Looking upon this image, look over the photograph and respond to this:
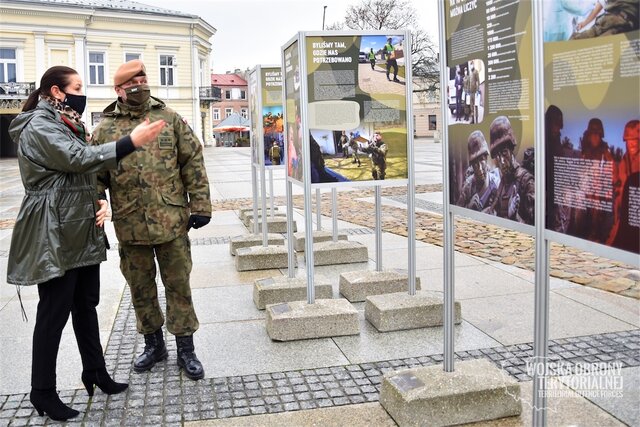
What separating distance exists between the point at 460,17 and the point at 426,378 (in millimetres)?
1865

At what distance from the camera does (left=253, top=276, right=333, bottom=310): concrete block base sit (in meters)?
5.58

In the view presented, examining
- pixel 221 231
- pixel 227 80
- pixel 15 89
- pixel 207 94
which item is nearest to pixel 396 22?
pixel 207 94

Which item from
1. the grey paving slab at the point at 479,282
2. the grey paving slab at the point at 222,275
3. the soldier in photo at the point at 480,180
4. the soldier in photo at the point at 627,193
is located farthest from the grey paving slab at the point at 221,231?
the soldier in photo at the point at 627,193

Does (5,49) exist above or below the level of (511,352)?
above

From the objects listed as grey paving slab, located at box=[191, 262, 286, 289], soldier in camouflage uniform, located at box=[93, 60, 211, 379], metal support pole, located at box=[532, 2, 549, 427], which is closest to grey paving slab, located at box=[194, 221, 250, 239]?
grey paving slab, located at box=[191, 262, 286, 289]

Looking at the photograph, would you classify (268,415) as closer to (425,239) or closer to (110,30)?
(425,239)

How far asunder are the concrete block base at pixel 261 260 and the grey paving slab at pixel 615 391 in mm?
3830

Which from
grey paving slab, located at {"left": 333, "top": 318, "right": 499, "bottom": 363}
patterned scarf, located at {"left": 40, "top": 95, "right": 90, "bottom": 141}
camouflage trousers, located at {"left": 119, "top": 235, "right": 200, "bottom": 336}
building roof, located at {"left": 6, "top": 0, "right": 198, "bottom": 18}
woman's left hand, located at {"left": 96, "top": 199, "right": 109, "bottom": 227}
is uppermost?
building roof, located at {"left": 6, "top": 0, "right": 198, "bottom": 18}

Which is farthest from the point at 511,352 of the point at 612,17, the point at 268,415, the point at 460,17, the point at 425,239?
the point at 425,239

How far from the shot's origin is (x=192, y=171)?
4082mm

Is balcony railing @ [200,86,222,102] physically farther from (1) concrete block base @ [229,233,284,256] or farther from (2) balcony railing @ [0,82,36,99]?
(1) concrete block base @ [229,233,284,256]

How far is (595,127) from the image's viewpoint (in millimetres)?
2236

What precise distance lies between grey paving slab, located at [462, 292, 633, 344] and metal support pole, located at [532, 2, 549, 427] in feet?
6.34

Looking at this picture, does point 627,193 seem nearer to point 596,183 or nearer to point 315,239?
point 596,183
